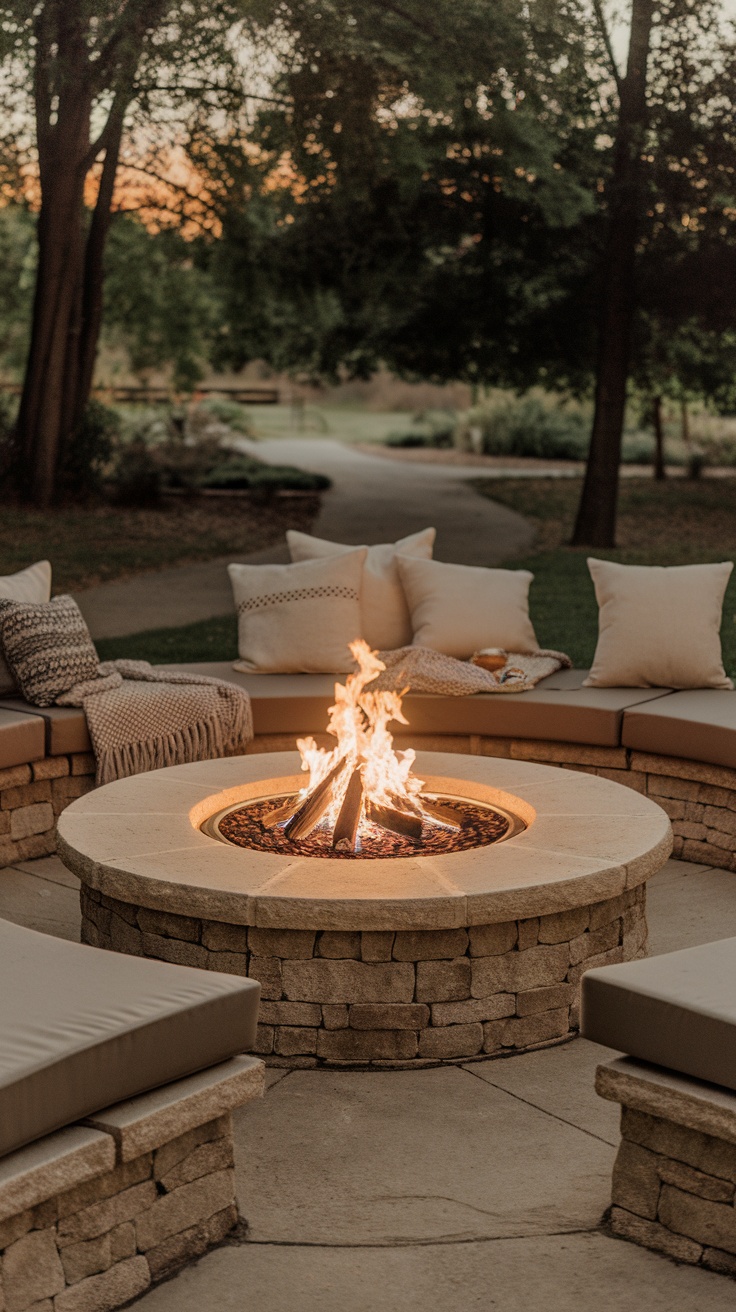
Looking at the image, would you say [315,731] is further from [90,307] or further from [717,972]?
[90,307]

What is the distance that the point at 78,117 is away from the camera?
13.2m

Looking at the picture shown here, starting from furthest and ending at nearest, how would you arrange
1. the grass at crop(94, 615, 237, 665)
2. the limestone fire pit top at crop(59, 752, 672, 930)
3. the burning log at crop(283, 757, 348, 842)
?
1. the grass at crop(94, 615, 237, 665)
2. the burning log at crop(283, 757, 348, 842)
3. the limestone fire pit top at crop(59, 752, 672, 930)

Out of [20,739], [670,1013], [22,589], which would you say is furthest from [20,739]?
[670,1013]

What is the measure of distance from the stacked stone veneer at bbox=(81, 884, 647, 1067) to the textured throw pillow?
210cm

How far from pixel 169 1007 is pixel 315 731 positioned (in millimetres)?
3070

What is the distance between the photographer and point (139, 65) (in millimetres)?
12086

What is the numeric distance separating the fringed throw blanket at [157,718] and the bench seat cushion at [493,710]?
136 millimetres

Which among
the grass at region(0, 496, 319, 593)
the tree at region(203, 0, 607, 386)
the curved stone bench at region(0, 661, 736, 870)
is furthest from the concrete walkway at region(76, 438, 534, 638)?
the curved stone bench at region(0, 661, 736, 870)

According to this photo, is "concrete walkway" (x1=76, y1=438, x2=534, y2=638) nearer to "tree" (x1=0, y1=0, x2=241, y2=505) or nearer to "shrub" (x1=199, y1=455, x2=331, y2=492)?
"shrub" (x1=199, y1=455, x2=331, y2=492)

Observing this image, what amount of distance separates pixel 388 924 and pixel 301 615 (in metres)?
2.72

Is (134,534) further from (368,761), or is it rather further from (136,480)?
(368,761)

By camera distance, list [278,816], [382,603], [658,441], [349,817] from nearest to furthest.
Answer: [349,817] → [278,816] → [382,603] → [658,441]

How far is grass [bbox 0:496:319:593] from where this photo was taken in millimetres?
12461

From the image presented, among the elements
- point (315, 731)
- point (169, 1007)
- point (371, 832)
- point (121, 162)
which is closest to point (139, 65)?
point (121, 162)
